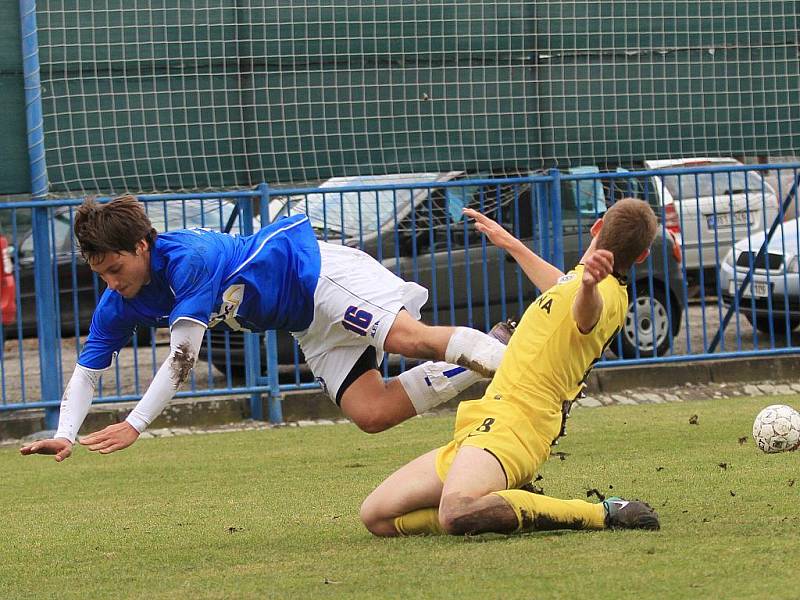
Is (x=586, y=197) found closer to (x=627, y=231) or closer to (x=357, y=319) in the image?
(x=357, y=319)

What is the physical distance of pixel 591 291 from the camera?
5016 millimetres

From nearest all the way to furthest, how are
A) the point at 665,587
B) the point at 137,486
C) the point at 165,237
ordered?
the point at 665,587 < the point at 165,237 < the point at 137,486

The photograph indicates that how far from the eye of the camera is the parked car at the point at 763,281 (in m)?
11.5

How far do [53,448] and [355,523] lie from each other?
141 centimetres

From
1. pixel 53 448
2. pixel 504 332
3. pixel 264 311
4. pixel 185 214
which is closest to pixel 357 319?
pixel 264 311

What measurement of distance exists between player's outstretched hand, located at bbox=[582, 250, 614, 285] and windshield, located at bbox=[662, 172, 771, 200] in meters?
6.37

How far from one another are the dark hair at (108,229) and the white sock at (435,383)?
4.50 ft

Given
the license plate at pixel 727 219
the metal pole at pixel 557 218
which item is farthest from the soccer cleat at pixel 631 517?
the license plate at pixel 727 219

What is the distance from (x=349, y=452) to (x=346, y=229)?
2497 millimetres

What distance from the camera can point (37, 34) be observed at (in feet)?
34.1

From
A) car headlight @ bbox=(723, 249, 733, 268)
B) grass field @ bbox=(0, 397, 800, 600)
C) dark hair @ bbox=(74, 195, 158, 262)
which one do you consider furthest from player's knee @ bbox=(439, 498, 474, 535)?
car headlight @ bbox=(723, 249, 733, 268)

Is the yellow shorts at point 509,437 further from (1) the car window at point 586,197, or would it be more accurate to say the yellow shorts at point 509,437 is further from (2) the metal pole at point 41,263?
(1) the car window at point 586,197

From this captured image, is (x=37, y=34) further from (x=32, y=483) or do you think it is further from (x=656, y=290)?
(x=656, y=290)

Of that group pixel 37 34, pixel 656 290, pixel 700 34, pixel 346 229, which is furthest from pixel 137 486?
pixel 700 34
